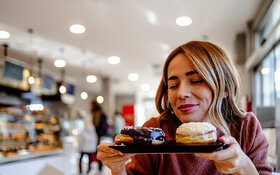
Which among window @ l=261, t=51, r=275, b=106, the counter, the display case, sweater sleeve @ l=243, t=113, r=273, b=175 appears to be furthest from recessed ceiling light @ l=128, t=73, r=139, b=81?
sweater sleeve @ l=243, t=113, r=273, b=175

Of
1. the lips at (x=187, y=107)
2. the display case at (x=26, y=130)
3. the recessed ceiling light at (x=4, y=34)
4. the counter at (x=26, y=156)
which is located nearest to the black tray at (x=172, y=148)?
the lips at (x=187, y=107)

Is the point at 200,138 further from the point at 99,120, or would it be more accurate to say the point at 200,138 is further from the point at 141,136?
the point at 99,120

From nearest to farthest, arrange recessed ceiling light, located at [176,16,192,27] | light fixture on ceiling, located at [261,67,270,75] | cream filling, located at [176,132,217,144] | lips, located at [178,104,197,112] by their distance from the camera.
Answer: cream filling, located at [176,132,217,144], lips, located at [178,104,197,112], light fixture on ceiling, located at [261,67,270,75], recessed ceiling light, located at [176,16,192,27]

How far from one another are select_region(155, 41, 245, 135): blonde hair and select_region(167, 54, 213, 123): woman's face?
24 millimetres

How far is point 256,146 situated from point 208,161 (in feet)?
0.61

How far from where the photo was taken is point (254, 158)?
3.29ft

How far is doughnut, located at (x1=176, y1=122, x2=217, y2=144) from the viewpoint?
0.95 meters

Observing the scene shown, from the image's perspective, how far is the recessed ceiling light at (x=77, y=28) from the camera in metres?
5.77

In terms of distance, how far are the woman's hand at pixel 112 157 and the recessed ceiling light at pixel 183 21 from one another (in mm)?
4737

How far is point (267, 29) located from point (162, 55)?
406 centimetres

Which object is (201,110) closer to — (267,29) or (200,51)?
(200,51)

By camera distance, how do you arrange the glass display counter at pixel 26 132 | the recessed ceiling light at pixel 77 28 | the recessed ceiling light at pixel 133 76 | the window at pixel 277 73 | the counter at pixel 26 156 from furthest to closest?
the recessed ceiling light at pixel 133 76
the glass display counter at pixel 26 132
the recessed ceiling light at pixel 77 28
the counter at pixel 26 156
the window at pixel 277 73

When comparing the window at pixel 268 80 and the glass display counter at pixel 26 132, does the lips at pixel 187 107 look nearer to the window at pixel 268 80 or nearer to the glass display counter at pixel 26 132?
the window at pixel 268 80

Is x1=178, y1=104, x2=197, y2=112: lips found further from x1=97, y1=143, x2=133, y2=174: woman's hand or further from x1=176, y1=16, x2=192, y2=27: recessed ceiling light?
x1=176, y1=16, x2=192, y2=27: recessed ceiling light
